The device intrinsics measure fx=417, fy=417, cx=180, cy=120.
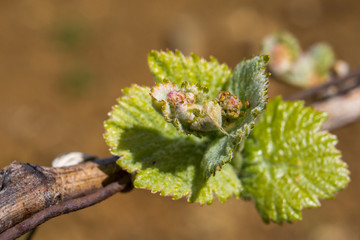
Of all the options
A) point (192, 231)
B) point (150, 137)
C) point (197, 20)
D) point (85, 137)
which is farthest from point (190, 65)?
point (197, 20)

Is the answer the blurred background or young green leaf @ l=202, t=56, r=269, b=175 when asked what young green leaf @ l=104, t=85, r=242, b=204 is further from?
the blurred background

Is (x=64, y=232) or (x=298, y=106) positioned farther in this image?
Result: (x=64, y=232)

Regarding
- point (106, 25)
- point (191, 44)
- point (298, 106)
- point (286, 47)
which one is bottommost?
point (298, 106)

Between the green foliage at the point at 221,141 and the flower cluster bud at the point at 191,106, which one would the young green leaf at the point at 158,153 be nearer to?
the green foliage at the point at 221,141

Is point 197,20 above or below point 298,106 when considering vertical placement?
above

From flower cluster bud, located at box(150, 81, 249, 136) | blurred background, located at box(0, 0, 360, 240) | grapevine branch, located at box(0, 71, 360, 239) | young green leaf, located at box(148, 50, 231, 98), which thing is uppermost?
blurred background, located at box(0, 0, 360, 240)

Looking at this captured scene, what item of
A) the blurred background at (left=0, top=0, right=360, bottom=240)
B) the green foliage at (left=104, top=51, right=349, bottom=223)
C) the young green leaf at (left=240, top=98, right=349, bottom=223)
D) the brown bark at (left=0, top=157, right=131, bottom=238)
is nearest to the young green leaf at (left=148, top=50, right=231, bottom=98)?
the green foliage at (left=104, top=51, right=349, bottom=223)

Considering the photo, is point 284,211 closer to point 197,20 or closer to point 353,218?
point 353,218
